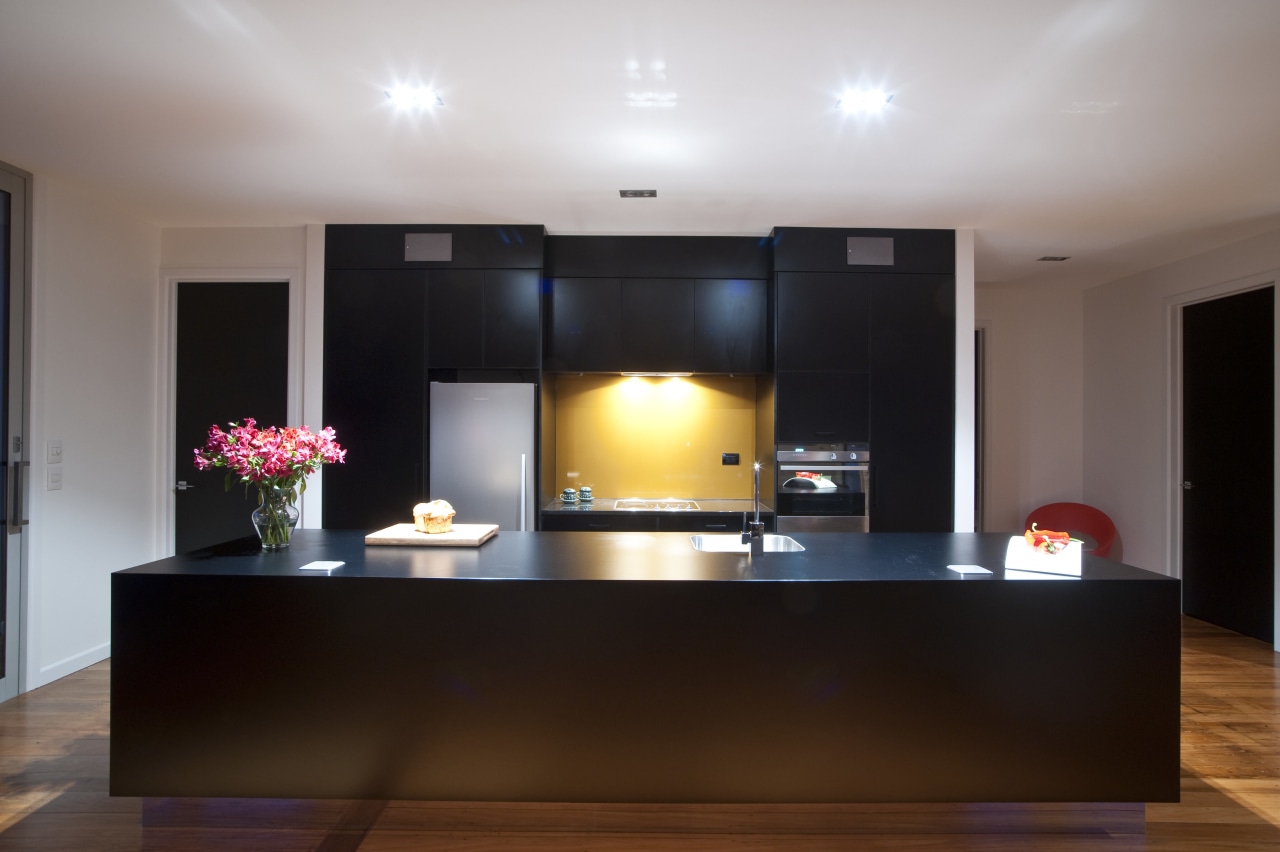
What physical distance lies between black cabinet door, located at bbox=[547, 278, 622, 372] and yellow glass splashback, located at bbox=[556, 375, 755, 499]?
1.51ft

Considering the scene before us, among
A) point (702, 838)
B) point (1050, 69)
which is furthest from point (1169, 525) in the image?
point (702, 838)

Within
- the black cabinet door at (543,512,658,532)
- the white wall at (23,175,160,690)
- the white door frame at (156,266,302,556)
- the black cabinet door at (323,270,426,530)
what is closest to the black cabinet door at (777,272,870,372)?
the black cabinet door at (543,512,658,532)

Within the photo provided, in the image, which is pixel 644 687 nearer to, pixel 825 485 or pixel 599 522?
pixel 599 522

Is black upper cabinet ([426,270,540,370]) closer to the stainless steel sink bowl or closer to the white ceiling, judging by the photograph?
the white ceiling

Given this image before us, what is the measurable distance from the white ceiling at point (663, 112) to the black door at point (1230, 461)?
78 cm

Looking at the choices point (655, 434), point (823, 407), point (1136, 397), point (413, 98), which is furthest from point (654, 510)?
point (1136, 397)

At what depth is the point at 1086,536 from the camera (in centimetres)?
555

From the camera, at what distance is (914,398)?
14.4 feet

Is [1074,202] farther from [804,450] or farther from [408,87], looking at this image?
[408,87]

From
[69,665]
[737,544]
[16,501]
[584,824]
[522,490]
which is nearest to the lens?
[584,824]

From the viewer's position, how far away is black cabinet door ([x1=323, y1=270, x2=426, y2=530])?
14.3 feet

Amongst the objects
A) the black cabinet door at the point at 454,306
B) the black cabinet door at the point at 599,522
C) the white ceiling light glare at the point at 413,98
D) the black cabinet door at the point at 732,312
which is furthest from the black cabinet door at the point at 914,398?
the white ceiling light glare at the point at 413,98

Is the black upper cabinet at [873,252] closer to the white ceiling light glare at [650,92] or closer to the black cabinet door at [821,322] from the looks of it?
the black cabinet door at [821,322]

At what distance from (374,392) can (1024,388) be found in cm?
524
